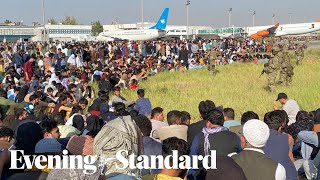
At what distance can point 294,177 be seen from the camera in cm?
491

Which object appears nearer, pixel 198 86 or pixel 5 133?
pixel 5 133

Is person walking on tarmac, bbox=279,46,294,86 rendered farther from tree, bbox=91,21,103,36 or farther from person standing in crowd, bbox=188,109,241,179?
tree, bbox=91,21,103,36

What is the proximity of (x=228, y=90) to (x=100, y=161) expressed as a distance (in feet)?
43.8

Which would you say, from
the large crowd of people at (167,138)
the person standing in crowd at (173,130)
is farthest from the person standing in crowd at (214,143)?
the person standing in crowd at (173,130)

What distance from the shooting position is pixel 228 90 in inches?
637

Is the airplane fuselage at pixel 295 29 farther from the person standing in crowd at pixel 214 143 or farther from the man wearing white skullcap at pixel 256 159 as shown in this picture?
the man wearing white skullcap at pixel 256 159

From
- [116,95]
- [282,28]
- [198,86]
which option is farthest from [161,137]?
[282,28]

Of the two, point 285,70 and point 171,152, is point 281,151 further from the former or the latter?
point 285,70

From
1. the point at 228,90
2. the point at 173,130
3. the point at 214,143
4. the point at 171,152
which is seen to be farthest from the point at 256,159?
the point at 228,90

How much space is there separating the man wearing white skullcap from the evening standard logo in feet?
1.01

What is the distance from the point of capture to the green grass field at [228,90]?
13.2 m

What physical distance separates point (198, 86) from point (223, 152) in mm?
12798

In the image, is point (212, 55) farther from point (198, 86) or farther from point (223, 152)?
point (223, 152)

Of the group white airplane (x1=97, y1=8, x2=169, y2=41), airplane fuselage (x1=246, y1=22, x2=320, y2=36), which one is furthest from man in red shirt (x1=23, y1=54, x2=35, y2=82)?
airplane fuselage (x1=246, y1=22, x2=320, y2=36)
